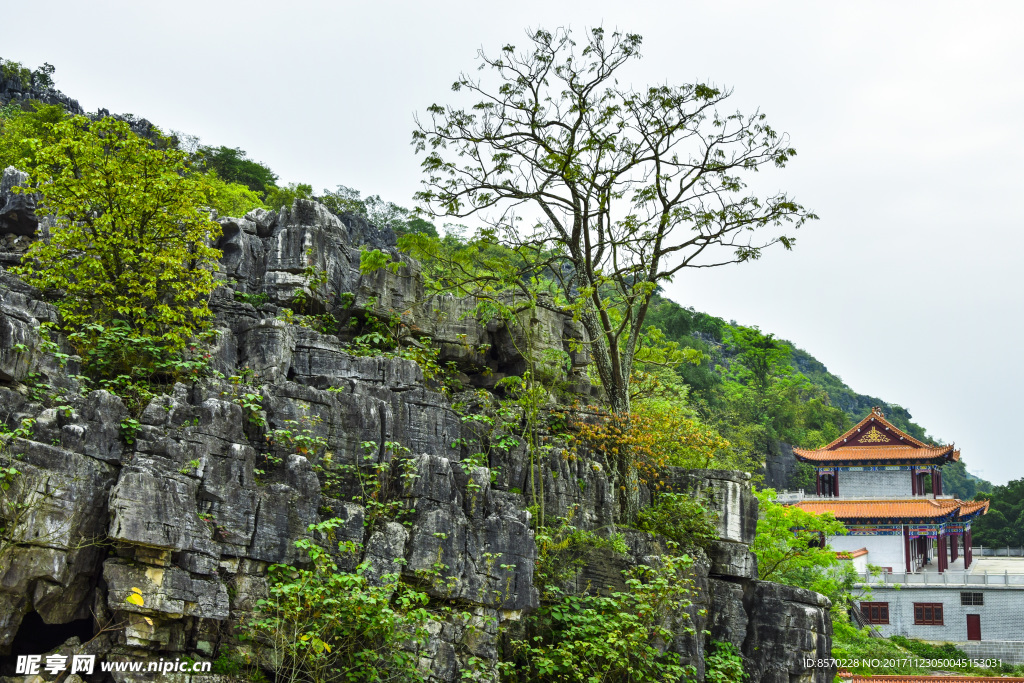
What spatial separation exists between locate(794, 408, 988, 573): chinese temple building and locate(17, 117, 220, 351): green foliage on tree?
87.9 ft

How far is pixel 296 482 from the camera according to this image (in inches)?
386

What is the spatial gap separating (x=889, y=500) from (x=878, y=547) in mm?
1962

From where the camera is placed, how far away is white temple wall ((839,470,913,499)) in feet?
110

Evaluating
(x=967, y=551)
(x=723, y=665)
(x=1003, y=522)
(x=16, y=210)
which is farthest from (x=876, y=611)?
(x=16, y=210)

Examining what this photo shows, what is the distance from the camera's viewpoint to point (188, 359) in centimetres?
1082

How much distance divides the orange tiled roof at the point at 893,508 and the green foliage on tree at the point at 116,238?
25.8 metres

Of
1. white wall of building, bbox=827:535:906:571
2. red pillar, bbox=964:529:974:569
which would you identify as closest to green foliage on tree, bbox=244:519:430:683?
white wall of building, bbox=827:535:906:571

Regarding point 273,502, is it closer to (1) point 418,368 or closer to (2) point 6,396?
(2) point 6,396

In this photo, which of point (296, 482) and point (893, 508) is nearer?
point (296, 482)

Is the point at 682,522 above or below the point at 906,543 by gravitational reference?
above

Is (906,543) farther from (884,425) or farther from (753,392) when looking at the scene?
(753,392)

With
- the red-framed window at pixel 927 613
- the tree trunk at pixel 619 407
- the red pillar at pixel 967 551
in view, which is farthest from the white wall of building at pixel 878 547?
the tree trunk at pixel 619 407

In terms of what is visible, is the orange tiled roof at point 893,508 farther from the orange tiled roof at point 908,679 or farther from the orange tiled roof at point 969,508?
the orange tiled roof at point 908,679

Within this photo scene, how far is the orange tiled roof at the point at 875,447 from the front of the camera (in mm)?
33156
